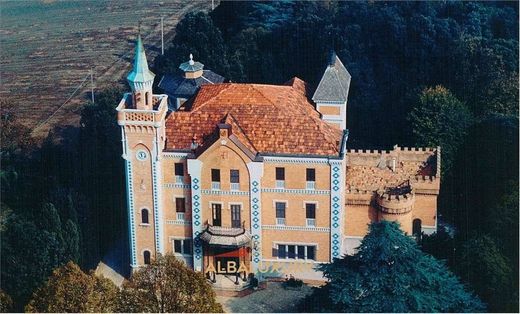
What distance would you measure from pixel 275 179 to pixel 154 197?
8439 mm

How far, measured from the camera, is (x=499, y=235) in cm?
6500

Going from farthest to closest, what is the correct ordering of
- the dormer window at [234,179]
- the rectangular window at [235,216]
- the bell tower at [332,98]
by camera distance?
the bell tower at [332,98], the rectangular window at [235,216], the dormer window at [234,179]

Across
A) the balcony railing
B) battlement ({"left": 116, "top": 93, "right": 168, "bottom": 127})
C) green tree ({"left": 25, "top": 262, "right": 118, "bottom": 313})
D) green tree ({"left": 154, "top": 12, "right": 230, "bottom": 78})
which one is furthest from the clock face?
green tree ({"left": 154, "top": 12, "right": 230, "bottom": 78})

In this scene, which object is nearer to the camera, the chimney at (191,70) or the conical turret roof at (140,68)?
the conical turret roof at (140,68)

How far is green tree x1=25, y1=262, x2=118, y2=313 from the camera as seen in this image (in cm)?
5562

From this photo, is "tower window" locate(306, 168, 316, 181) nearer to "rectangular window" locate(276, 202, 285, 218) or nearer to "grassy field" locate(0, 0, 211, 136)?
"rectangular window" locate(276, 202, 285, 218)

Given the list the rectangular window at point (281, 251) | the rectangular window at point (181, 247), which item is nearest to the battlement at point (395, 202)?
the rectangular window at point (281, 251)

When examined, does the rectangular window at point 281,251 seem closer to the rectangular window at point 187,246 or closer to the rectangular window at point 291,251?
the rectangular window at point 291,251

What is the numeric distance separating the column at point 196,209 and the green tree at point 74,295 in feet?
37.8

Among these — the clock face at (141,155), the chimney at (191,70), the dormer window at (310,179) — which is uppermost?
the chimney at (191,70)

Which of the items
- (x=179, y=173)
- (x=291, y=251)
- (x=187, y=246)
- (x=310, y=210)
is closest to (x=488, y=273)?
(x=310, y=210)

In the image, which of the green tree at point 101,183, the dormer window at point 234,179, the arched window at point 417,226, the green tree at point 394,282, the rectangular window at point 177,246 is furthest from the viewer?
the green tree at point 101,183

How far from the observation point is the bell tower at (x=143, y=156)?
212 feet

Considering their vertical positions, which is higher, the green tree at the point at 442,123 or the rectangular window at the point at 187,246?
the green tree at the point at 442,123
